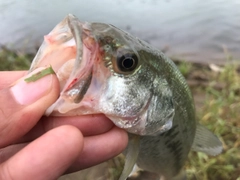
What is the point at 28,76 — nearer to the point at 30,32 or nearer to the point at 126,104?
the point at 126,104

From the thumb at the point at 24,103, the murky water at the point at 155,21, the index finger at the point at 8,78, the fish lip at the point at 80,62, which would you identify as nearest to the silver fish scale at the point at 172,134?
the fish lip at the point at 80,62

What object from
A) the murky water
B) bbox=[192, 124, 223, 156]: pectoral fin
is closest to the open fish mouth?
bbox=[192, 124, 223, 156]: pectoral fin

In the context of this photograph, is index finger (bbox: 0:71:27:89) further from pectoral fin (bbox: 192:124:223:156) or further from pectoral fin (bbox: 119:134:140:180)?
pectoral fin (bbox: 192:124:223:156)

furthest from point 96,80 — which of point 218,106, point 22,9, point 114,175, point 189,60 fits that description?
point 22,9

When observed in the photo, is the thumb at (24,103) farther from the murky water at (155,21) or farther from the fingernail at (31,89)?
the murky water at (155,21)

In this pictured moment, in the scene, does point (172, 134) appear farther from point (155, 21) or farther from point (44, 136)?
point (155, 21)

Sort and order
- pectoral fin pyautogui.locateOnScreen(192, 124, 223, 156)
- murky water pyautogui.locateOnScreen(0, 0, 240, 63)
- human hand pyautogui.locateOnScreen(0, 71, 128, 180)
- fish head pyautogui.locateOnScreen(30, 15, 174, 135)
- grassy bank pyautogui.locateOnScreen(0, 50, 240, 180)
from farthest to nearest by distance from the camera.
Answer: murky water pyautogui.locateOnScreen(0, 0, 240, 63) → grassy bank pyautogui.locateOnScreen(0, 50, 240, 180) → pectoral fin pyautogui.locateOnScreen(192, 124, 223, 156) → fish head pyautogui.locateOnScreen(30, 15, 174, 135) → human hand pyautogui.locateOnScreen(0, 71, 128, 180)
